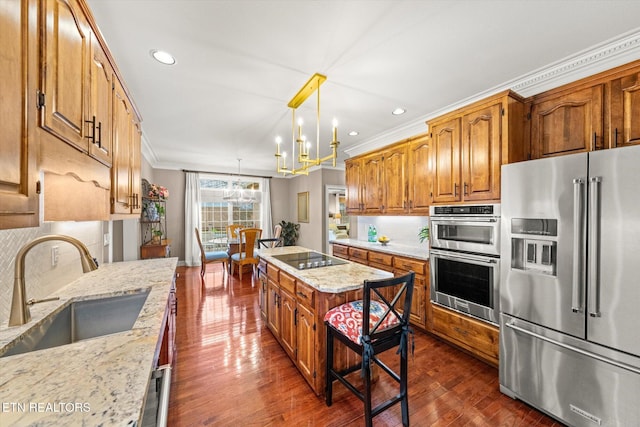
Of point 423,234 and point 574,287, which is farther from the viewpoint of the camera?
point 423,234

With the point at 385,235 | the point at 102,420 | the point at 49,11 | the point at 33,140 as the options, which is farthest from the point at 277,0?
the point at 385,235

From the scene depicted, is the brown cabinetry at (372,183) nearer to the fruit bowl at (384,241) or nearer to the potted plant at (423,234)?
the fruit bowl at (384,241)

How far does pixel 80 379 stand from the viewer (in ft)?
2.51

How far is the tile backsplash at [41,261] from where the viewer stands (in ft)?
3.79

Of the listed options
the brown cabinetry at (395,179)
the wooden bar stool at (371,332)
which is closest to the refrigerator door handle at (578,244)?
the wooden bar stool at (371,332)

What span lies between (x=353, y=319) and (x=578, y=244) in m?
1.54

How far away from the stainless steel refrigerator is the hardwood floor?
0.27 m

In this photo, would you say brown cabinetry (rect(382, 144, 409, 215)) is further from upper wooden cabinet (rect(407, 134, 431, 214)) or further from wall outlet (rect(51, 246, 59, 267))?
wall outlet (rect(51, 246, 59, 267))

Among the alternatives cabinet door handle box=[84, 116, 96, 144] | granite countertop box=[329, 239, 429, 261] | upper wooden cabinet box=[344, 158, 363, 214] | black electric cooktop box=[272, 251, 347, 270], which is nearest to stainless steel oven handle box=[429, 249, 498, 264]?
granite countertop box=[329, 239, 429, 261]

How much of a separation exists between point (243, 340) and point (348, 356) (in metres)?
1.35

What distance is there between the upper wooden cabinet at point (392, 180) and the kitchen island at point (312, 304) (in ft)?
5.10

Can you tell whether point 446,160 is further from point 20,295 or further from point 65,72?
point 20,295

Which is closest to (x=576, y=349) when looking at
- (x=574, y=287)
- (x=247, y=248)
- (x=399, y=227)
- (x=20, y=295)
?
(x=574, y=287)

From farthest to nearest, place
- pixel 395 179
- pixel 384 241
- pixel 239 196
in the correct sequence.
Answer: pixel 239 196 → pixel 384 241 → pixel 395 179
